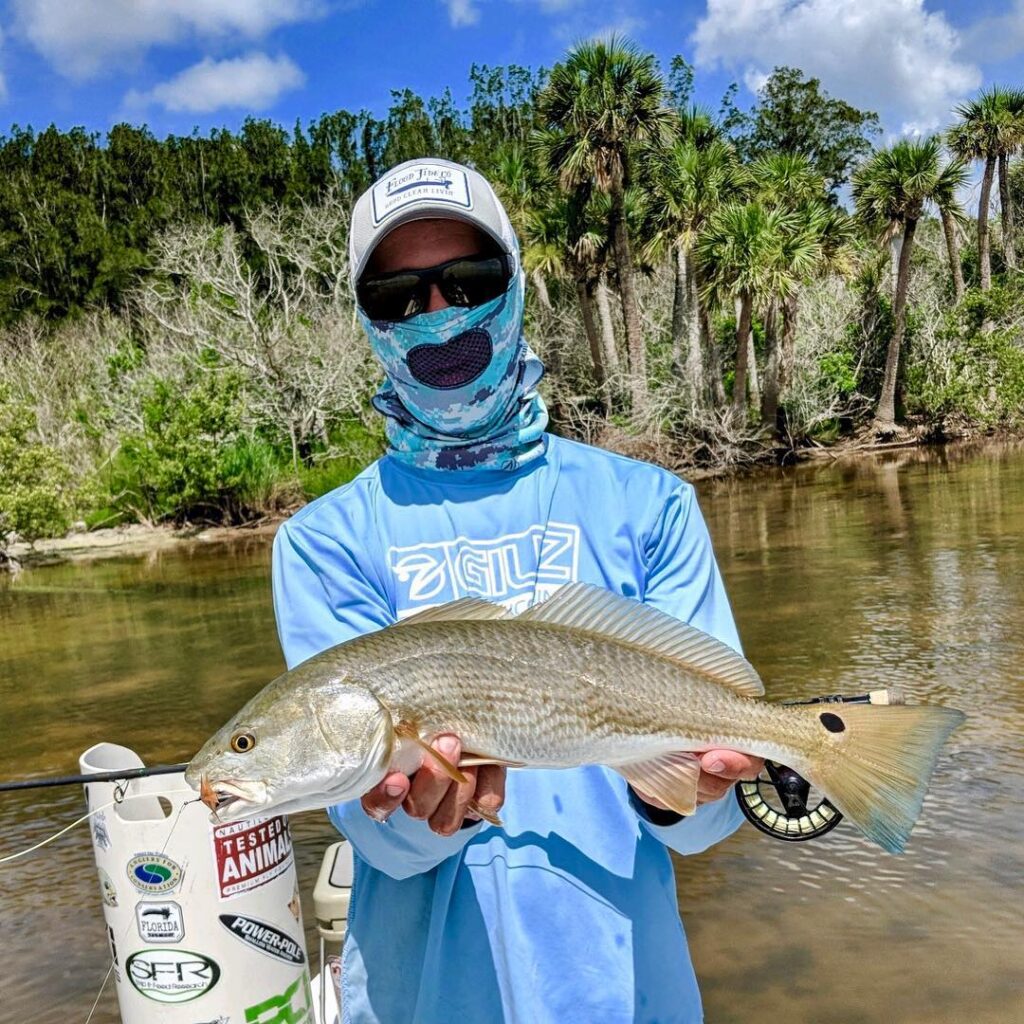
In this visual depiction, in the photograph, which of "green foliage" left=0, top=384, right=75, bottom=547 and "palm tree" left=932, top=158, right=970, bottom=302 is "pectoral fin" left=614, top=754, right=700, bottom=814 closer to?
"green foliage" left=0, top=384, right=75, bottom=547

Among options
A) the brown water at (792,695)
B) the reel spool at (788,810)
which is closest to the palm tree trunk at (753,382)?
the brown water at (792,695)

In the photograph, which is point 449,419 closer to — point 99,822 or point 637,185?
point 99,822

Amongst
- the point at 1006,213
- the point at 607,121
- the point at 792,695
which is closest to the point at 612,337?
the point at 607,121

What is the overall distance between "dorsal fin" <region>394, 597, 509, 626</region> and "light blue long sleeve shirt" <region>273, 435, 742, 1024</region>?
0.16 metres

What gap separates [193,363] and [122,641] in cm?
1896

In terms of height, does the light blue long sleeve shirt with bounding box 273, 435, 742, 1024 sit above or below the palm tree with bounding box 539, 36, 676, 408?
below

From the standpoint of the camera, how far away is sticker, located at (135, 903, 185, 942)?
10.0 feet

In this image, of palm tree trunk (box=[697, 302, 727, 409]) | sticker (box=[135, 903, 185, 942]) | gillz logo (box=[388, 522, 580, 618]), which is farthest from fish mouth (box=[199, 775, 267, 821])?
palm tree trunk (box=[697, 302, 727, 409])

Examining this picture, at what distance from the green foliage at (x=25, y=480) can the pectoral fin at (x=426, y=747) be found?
2462 centimetres

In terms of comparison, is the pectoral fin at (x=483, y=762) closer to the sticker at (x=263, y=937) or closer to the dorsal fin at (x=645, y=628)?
the dorsal fin at (x=645, y=628)

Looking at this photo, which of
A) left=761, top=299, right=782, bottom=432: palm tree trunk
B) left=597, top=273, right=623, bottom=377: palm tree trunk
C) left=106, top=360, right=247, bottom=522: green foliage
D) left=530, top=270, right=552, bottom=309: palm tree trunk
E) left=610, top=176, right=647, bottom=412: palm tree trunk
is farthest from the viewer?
left=530, top=270, right=552, bottom=309: palm tree trunk

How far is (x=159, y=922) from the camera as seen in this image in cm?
306

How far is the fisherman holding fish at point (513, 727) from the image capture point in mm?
1950

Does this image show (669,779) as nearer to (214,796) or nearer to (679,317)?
(214,796)
